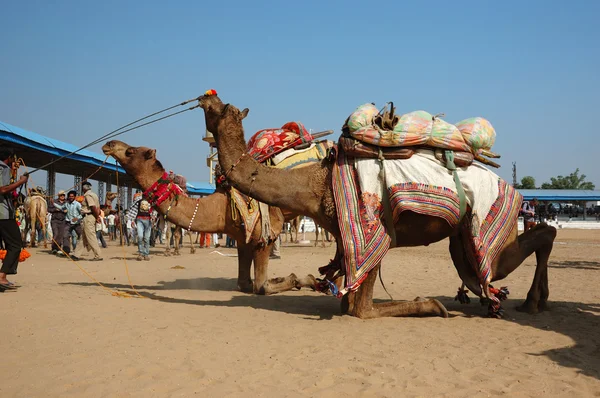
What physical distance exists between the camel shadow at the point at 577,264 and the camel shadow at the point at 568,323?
6573 mm

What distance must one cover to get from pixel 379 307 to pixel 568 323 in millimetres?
2239

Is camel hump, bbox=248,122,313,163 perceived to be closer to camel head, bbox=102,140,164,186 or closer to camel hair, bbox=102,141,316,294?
camel hair, bbox=102,141,316,294

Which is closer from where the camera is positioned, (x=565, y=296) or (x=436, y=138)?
(x=436, y=138)

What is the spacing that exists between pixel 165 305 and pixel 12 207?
3.09 meters

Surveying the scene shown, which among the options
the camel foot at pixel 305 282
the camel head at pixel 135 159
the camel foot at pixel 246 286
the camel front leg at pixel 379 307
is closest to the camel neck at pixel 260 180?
the camel front leg at pixel 379 307

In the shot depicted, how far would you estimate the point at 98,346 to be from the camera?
16.8ft

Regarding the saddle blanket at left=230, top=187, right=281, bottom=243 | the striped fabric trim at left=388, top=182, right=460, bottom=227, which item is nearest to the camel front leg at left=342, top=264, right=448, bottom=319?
the striped fabric trim at left=388, top=182, right=460, bottom=227

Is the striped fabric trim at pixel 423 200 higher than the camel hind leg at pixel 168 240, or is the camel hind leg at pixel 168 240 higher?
the striped fabric trim at pixel 423 200

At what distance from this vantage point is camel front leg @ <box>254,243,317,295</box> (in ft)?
27.0

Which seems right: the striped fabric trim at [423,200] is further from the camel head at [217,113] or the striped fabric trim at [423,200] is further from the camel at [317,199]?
the camel head at [217,113]

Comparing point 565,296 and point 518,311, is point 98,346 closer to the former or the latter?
point 518,311

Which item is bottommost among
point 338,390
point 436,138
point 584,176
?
point 338,390

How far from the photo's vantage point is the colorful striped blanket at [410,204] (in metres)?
6.18

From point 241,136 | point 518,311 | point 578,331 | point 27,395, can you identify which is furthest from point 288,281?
point 27,395
